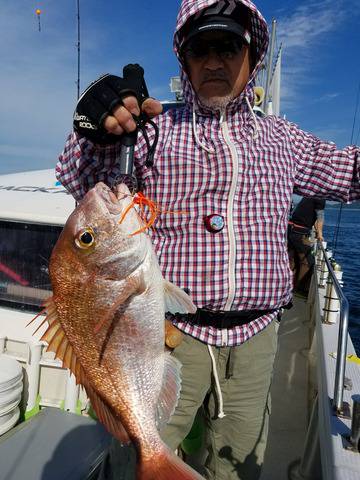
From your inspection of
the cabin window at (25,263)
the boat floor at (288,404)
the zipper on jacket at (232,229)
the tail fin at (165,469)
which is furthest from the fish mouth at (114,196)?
the boat floor at (288,404)

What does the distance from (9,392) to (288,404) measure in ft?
8.57

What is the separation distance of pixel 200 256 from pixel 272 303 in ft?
1.52

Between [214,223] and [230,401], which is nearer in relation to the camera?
[214,223]

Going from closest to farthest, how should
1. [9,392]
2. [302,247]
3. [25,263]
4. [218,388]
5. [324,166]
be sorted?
[218,388], [324,166], [9,392], [25,263], [302,247]

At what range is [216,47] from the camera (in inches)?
78.3

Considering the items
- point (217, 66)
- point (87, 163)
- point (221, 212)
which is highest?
point (217, 66)

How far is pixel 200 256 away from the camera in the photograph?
78.1 inches

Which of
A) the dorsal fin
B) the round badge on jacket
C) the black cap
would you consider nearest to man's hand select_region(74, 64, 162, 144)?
the black cap

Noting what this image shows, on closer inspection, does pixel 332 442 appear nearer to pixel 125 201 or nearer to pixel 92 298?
pixel 92 298

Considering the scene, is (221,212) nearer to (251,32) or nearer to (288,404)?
(251,32)

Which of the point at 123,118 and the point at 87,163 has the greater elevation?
the point at 123,118

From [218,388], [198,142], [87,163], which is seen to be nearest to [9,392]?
[218,388]

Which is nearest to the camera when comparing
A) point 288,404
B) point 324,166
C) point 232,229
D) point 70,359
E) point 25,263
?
point 70,359

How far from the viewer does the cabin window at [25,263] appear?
12.6 ft
